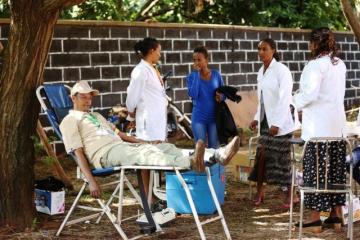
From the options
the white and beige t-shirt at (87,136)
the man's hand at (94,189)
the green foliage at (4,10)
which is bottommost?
the man's hand at (94,189)

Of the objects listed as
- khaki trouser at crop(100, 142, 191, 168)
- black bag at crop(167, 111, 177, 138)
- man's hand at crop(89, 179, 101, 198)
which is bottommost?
man's hand at crop(89, 179, 101, 198)

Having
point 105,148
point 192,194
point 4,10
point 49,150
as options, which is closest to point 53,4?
point 105,148

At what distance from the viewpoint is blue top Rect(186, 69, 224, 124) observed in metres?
7.84

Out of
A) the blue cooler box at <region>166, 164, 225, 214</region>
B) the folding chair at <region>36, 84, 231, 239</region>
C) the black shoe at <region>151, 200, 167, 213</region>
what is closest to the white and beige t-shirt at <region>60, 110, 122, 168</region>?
the folding chair at <region>36, 84, 231, 239</region>

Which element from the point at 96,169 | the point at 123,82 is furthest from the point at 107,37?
the point at 96,169

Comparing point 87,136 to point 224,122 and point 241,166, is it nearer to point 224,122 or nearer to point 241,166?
point 224,122

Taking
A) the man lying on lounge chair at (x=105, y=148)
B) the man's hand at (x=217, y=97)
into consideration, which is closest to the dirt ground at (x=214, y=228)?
the man lying on lounge chair at (x=105, y=148)

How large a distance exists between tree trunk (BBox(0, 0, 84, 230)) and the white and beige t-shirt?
389mm

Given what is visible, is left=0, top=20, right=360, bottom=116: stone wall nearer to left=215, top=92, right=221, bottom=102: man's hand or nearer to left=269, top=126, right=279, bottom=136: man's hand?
left=215, top=92, right=221, bottom=102: man's hand

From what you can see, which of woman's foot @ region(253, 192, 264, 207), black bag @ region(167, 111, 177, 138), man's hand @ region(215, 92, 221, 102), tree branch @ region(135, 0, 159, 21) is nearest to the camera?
woman's foot @ region(253, 192, 264, 207)

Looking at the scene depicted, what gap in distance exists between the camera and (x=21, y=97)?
6301mm

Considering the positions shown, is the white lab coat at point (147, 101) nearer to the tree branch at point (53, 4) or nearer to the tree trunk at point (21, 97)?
the tree trunk at point (21, 97)

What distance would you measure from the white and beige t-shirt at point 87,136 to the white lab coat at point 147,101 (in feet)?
2.21

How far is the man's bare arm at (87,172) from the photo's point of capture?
596 centimetres
